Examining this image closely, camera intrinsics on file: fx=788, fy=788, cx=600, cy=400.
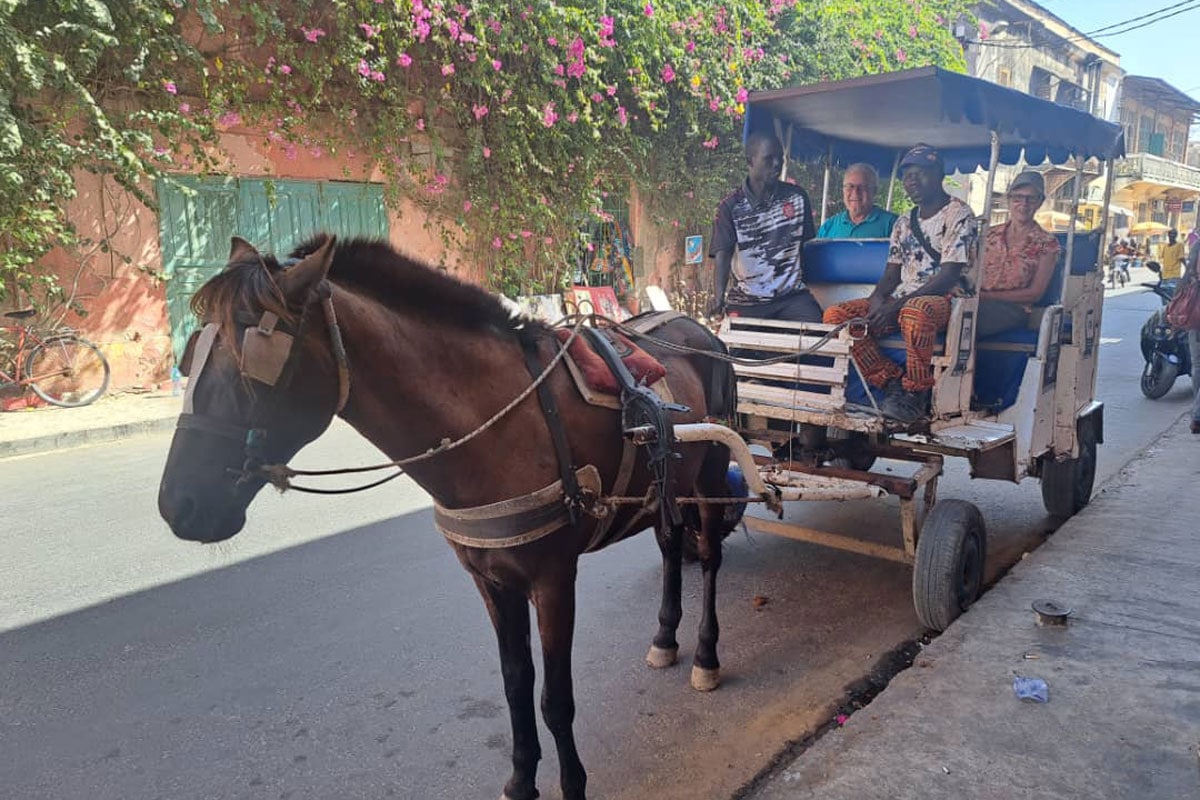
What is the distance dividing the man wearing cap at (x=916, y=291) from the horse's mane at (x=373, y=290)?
7.06 ft

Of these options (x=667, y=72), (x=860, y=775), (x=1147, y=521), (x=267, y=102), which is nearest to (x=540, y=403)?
(x=860, y=775)

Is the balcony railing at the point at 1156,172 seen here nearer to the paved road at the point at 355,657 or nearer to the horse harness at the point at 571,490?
the paved road at the point at 355,657

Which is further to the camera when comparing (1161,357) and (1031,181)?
(1161,357)

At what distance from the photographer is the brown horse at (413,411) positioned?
67.2 inches

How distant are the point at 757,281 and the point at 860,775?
2697 mm

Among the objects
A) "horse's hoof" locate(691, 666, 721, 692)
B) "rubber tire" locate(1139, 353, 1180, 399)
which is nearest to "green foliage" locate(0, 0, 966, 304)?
"rubber tire" locate(1139, 353, 1180, 399)

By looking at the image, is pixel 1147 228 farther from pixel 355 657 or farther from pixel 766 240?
pixel 355 657

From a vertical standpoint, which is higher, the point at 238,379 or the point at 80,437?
the point at 238,379

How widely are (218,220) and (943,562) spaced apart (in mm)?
8619

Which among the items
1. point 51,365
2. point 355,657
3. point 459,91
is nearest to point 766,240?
point 355,657

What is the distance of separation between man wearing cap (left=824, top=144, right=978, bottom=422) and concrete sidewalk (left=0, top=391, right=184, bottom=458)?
6428 millimetres

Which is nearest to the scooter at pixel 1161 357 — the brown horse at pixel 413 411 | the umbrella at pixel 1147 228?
the brown horse at pixel 413 411

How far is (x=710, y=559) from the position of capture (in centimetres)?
340

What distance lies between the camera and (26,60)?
681 cm
